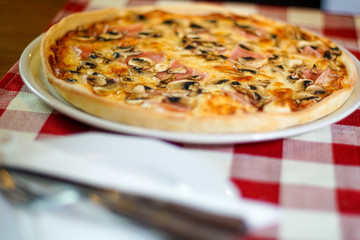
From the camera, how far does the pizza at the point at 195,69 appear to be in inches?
54.1

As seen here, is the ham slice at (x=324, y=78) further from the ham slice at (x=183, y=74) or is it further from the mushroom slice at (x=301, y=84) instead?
the ham slice at (x=183, y=74)

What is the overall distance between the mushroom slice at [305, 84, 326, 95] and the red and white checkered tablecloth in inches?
4.9

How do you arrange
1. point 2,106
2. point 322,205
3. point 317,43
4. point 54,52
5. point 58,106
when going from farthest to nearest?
point 317,43, point 54,52, point 2,106, point 58,106, point 322,205

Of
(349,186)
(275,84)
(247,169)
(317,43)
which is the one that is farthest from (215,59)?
(349,186)

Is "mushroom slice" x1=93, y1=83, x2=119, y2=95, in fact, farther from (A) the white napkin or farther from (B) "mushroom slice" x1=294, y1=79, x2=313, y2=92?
(B) "mushroom slice" x1=294, y1=79, x2=313, y2=92

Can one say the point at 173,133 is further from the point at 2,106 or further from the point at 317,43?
the point at 317,43

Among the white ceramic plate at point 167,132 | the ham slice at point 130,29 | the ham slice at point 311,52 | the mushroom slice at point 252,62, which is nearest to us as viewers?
the white ceramic plate at point 167,132

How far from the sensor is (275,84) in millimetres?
1658

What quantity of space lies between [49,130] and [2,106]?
9.5 inches

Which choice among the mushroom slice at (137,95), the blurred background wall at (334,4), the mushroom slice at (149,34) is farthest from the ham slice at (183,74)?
the blurred background wall at (334,4)

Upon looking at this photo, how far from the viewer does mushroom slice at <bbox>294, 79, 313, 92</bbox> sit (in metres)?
1.64

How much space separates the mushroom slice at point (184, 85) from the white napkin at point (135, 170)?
0.39 meters

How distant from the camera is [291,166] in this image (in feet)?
4.38

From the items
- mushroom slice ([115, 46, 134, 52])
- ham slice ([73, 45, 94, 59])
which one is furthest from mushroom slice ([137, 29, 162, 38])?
ham slice ([73, 45, 94, 59])
